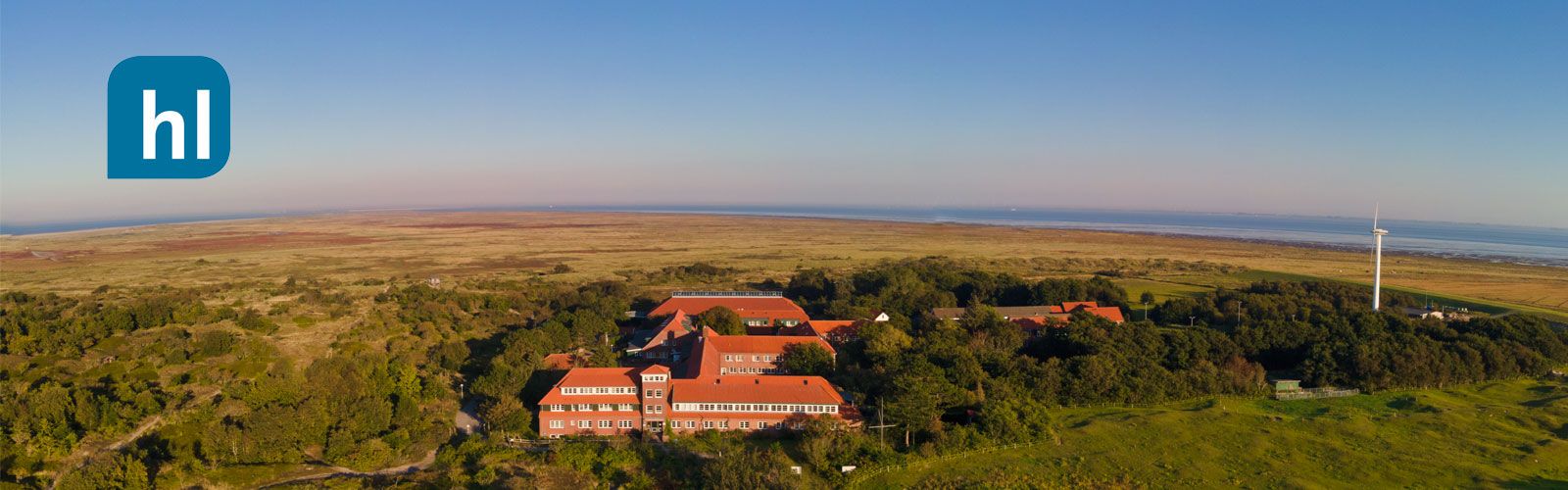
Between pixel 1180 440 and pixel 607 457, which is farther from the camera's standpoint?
pixel 1180 440

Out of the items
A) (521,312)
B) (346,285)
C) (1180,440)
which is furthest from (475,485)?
(346,285)

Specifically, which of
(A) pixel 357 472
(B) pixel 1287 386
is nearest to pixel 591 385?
(A) pixel 357 472

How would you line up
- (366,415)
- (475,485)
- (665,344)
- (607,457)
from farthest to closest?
(665,344)
(366,415)
(607,457)
(475,485)

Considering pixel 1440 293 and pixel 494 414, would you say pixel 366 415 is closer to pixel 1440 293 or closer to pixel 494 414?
pixel 494 414

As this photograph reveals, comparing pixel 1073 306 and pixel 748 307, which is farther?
pixel 1073 306

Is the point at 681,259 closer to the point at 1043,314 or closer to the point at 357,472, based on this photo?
the point at 1043,314

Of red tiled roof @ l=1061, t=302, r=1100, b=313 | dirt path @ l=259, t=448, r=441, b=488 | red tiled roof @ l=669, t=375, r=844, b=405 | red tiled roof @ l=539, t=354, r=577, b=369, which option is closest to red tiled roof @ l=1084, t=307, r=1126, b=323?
red tiled roof @ l=1061, t=302, r=1100, b=313
